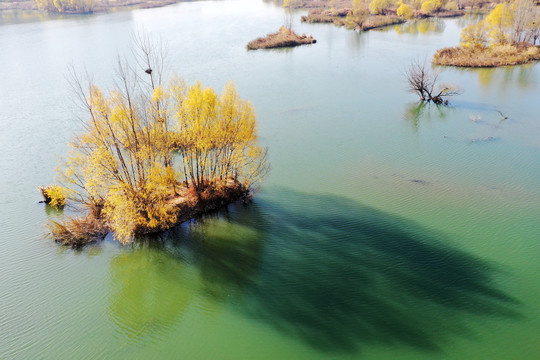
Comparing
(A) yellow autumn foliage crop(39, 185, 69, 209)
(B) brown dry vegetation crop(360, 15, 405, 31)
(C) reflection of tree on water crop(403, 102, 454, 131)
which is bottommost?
(A) yellow autumn foliage crop(39, 185, 69, 209)

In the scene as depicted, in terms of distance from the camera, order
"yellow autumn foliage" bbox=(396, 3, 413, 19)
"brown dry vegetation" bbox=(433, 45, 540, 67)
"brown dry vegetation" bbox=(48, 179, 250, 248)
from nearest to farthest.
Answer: "brown dry vegetation" bbox=(48, 179, 250, 248) < "brown dry vegetation" bbox=(433, 45, 540, 67) < "yellow autumn foliage" bbox=(396, 3, 413, 19)

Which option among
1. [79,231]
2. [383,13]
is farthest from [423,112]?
[383,13]

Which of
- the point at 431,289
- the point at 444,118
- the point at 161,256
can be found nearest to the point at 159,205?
the point at 161,256

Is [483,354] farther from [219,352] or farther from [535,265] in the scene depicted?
[219,352]

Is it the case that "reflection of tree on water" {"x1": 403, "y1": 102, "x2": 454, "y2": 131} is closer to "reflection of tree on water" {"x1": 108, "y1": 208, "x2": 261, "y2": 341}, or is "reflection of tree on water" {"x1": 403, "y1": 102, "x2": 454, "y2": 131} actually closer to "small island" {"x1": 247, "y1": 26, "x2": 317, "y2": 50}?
"reflection of tree on water" {"x1": 108, "y1": 208, "x2": 261, "y2": 341}

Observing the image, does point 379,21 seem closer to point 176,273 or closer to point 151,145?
point 151,145

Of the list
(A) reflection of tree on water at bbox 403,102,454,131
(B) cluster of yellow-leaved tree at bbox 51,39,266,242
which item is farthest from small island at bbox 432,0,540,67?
(B) cluster of yellow-leaved tree at bbox 51,39,266,242

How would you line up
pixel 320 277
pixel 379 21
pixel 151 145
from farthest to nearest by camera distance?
1. pixel 379 21
2. pixel 151 145
3. pixel 320 277
